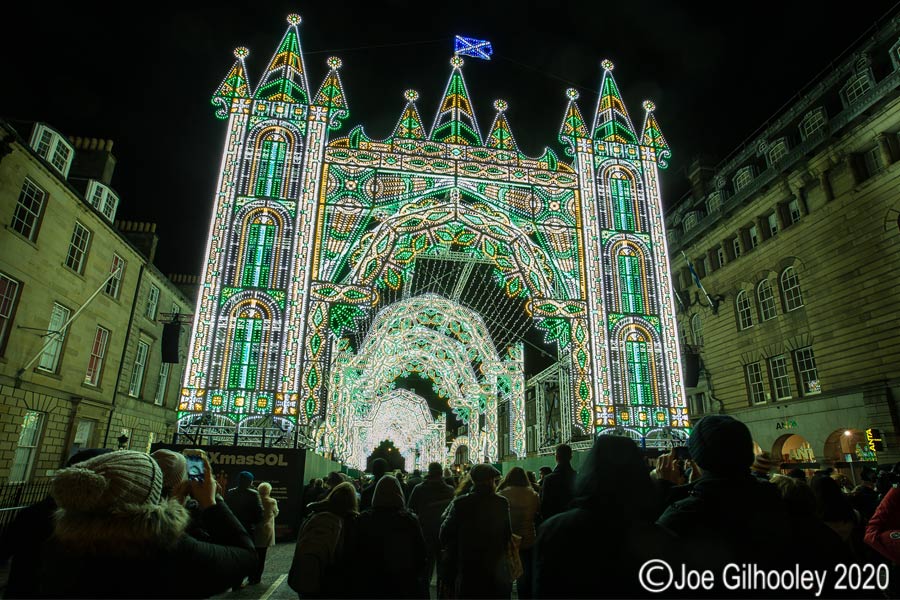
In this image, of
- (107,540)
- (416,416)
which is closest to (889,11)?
(107,540)

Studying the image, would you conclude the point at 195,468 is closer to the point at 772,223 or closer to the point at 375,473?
the point at 375,473

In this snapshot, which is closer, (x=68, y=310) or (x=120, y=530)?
(x=120, y=530)

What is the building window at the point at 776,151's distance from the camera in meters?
27.1

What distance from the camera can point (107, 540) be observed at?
228 cm

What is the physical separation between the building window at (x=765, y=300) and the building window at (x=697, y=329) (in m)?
4.96

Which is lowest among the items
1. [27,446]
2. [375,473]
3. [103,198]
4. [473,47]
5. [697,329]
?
[375,473]

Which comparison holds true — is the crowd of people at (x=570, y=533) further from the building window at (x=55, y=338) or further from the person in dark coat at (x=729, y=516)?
the building window at (x=55, y=338)

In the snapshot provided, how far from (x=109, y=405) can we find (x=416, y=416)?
27550 mm

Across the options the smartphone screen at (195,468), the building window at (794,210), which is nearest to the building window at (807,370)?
the building window at (794,210)

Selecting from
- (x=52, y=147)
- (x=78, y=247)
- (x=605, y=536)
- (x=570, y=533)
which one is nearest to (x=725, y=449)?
(x=605, y=536)

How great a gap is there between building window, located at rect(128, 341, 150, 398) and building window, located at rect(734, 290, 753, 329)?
30.4 m

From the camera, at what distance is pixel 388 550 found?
462 centimetres

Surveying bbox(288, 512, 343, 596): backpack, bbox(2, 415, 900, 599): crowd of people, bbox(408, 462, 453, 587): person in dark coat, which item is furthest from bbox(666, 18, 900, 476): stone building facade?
bbox(2, 415, 900, 599): crowd of people

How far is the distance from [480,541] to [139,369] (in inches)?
969
